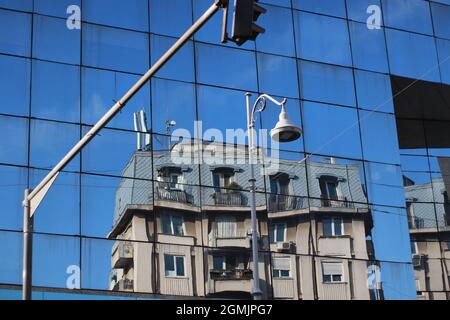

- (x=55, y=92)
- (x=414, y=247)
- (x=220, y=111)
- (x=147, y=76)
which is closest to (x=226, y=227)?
(x=220, y=111)

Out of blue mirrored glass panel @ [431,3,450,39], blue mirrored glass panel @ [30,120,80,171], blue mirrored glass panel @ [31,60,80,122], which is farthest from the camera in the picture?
blue mirrored glass panel @ [431,3,450,39]

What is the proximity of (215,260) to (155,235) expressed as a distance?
5.56ft

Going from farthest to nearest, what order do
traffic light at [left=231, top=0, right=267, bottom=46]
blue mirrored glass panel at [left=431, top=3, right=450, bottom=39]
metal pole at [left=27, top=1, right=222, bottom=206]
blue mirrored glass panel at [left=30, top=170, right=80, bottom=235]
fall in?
1. blue mirrored glass panel at [left=431, top=3, right=450, bottom=39]
2. blue mirrored glass panel at [left=30, top=170, right=80, bottom=235]
3. metal pole at [left=27, top=1, right=222, bottom=206]
4. traffic light at [left=231, top=0, right=267, bottom=46]

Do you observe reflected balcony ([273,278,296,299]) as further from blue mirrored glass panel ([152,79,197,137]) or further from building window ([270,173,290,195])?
blue mirrored glass panel ([152,79,197,137])

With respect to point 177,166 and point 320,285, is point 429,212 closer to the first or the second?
point 320,285

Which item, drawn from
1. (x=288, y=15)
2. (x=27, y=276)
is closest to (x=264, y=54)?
(x=288, y=15)

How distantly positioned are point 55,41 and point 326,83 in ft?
27.0

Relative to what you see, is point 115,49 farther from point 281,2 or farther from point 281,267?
point 281,267

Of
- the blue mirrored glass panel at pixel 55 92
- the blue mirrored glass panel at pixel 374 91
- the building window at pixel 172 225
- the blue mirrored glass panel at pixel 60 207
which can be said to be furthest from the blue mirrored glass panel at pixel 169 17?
the blue mirrored glass panel at pixel 374 91

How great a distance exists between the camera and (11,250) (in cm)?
1958

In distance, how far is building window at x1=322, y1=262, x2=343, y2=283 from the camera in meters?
23.2

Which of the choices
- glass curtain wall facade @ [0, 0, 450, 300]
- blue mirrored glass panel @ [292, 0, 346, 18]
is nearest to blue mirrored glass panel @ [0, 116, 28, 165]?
glass curtain wall facade @ [0, 0, 450, 300]

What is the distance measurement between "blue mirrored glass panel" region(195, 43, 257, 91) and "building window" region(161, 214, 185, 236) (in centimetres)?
425

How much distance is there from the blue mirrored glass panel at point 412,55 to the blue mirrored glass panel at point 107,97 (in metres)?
8.88
